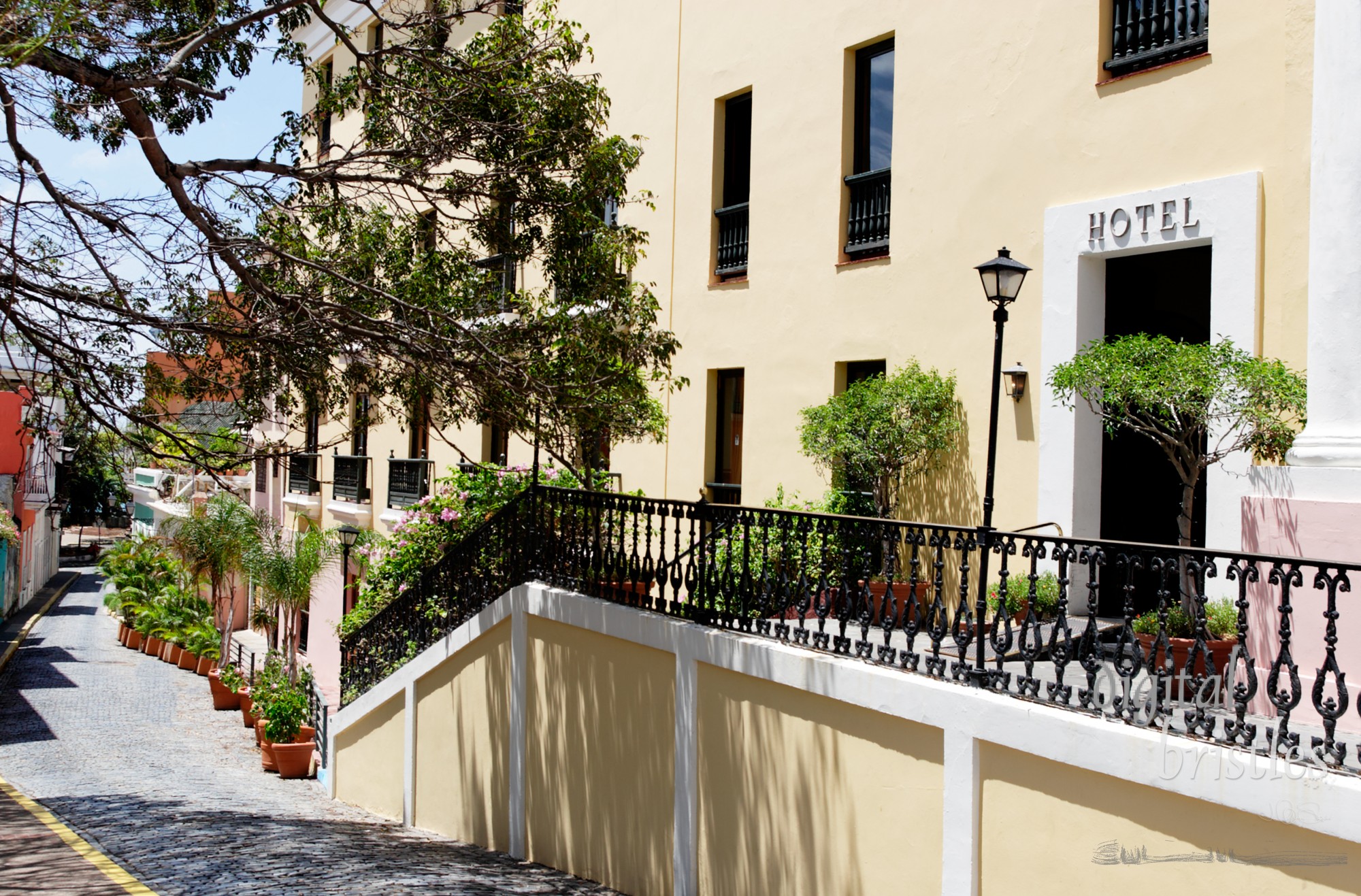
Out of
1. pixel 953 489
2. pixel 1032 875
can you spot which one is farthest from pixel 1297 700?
pixel 953 489

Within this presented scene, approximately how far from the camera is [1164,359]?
7.88m

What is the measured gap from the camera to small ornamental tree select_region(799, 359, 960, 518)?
1044 centimetres

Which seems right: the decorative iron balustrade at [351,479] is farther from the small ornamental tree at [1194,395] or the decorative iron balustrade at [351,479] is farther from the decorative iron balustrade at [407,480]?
the small ornamental tree at [1194,395]

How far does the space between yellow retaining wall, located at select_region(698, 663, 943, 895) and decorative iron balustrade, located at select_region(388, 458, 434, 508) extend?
38.6 feet

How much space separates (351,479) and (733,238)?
11.4 m

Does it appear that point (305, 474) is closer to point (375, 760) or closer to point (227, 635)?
point (227, 635)

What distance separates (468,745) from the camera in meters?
11.3

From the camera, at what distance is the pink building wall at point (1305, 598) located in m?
5.75

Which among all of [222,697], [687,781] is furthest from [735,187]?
[222,697]

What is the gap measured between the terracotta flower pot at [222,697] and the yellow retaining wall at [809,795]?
18776 millimetres

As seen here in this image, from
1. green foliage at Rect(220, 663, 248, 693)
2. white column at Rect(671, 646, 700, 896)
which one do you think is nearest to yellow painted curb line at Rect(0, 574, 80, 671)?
green foliage at Rect(220, 663, 248, 693)

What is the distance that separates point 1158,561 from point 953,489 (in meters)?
5.16

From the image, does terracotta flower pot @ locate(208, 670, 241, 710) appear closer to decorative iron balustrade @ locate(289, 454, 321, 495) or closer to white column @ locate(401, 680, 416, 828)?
decorative iron balustrade @ locate(289, 454, 321, 495)

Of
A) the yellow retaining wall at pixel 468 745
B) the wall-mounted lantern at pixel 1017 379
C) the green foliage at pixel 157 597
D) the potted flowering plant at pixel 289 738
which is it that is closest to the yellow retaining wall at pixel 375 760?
the yellow retaining wall at pixel 468 745
